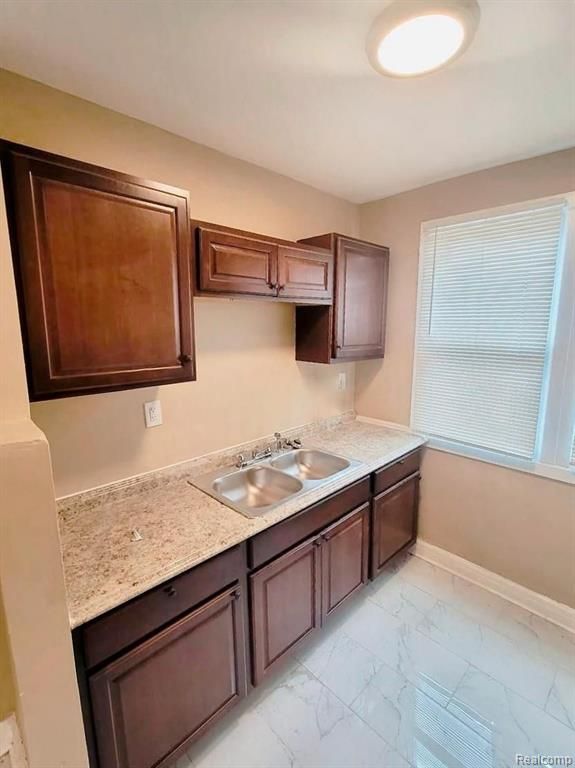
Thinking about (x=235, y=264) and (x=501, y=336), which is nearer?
(x=235, y=264)

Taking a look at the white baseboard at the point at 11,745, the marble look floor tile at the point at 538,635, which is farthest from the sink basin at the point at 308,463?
the white baseboard at the point at 11,745

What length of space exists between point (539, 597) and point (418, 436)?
112 centimetres

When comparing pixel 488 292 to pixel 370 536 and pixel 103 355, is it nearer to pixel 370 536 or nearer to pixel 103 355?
pixel 370 536

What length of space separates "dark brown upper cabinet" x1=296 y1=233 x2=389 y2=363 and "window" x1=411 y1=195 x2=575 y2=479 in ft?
0.96

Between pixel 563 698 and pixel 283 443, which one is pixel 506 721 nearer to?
pixel 563 698

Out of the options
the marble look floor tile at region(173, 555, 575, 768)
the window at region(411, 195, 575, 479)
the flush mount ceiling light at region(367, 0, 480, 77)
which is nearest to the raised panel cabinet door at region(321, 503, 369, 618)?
the marble look floor tile at region(173, 555, 575, 768)

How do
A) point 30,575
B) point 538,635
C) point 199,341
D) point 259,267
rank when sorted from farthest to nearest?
1. point 538,635
2. point 199,341
3. point 259,267
4. point 30,575

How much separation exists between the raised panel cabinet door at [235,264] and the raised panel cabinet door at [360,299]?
1.77 ft

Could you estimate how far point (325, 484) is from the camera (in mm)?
1753

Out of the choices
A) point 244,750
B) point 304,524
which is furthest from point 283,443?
point 244,750

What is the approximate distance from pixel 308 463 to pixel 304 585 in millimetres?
714

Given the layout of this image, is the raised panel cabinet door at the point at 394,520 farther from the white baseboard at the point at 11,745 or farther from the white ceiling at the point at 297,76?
the white ceiling at the point at 297,76

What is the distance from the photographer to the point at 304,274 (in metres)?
1.96

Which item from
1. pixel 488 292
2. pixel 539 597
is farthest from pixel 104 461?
pixel 539 597
